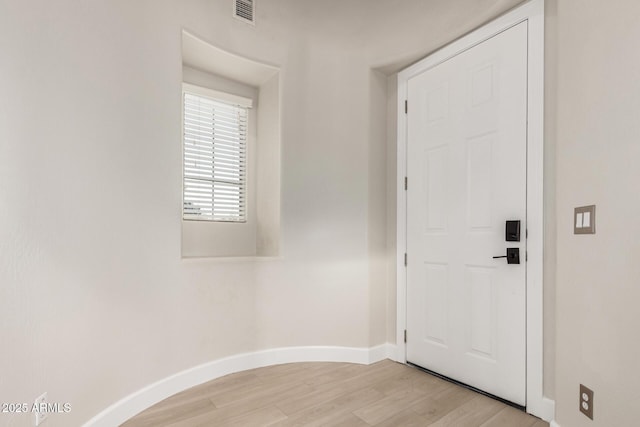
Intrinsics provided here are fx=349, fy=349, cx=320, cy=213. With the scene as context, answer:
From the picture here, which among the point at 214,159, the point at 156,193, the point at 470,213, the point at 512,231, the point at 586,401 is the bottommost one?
the point at 586,401

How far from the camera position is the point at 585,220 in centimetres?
166

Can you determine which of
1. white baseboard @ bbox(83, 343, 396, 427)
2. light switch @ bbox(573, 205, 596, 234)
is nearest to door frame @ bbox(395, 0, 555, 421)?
light switch @ bbox(573, 205, 596, 234)

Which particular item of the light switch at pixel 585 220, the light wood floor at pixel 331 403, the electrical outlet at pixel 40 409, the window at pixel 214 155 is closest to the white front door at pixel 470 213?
the light wood floor at pixel 331 403

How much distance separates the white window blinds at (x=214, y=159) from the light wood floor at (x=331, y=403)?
56.7 inches

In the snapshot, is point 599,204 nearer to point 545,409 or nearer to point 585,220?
point 585,220

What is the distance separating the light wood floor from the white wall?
0.86 ft

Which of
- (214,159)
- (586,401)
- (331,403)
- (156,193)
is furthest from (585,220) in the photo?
(214,159)

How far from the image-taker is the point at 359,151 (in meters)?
3.09

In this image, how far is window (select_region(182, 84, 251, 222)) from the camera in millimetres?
3102

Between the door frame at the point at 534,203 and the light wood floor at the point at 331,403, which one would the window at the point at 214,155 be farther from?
the door frame at the point at 534,203

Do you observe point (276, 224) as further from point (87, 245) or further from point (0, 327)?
point (0, 327)

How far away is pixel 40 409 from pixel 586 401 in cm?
246

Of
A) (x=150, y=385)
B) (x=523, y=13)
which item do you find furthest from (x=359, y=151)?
(x=150, y=385)

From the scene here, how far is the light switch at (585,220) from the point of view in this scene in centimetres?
161
